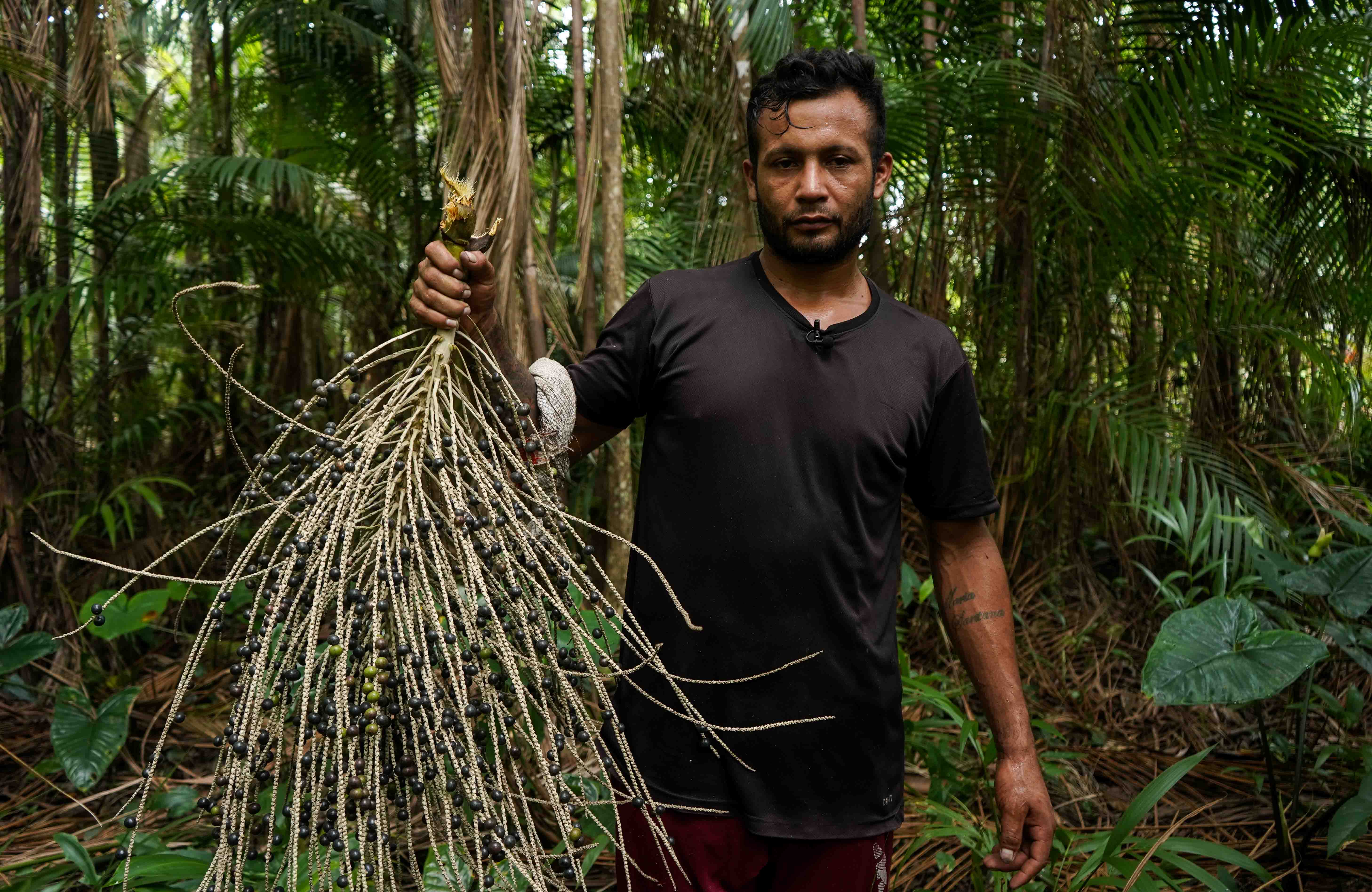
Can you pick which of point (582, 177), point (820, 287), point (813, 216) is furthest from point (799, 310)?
point (582, 177)

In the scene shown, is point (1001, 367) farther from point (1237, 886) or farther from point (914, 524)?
point (1237, 886)

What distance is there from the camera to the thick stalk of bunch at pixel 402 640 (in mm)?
1111

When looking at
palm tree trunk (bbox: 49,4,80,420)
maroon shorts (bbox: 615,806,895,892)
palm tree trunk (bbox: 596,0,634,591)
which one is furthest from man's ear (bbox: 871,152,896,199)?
palm tree trunk (bbox: 49,4,80,420)

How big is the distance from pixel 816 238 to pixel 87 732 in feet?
7.34

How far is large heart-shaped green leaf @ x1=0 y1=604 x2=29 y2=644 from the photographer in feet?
8.57

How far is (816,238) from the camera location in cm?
170

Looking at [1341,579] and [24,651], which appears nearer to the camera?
[1341,579]

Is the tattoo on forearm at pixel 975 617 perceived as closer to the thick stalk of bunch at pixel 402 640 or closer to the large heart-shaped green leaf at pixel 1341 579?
the thick stalk of bunch at pixel 402 640

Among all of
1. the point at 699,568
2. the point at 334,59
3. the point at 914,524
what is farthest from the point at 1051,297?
the point at 334,59

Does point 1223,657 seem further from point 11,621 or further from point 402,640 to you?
point 11,621

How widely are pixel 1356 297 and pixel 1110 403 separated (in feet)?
3.23

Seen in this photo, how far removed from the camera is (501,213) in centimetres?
238

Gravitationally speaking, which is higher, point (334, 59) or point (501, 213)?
point (334, 59)

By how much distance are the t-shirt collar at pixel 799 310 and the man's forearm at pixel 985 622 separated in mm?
417
